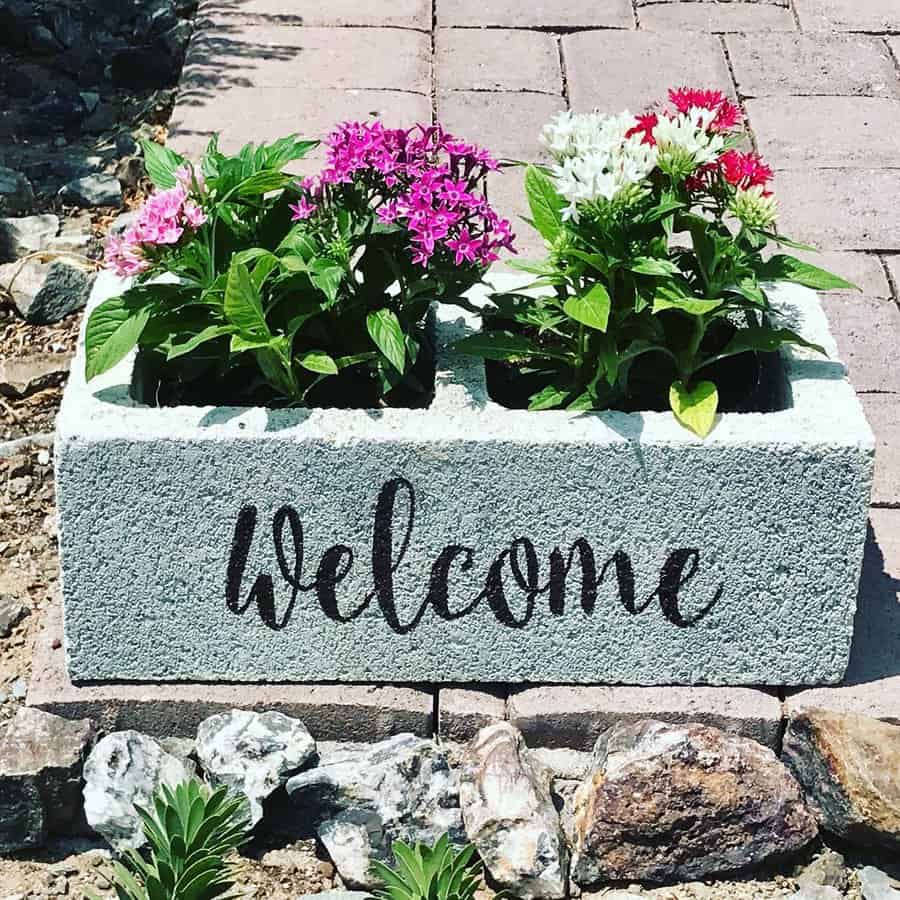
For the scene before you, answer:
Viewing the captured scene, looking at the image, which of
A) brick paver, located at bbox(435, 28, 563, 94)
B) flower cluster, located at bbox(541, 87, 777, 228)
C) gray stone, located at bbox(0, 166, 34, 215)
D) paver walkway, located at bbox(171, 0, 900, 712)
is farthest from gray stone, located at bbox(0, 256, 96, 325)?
flower cluster, located at bbox(541, 87, 777, 228)

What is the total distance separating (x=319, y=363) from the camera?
2645 mm

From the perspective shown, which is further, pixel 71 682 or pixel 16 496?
pixel 16 496

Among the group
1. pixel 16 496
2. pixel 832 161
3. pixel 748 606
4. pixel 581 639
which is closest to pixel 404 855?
pixel 581 639

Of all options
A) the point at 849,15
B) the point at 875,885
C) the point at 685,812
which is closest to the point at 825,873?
the point at 875,885

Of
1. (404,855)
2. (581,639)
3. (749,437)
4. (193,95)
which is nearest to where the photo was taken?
(404,855)

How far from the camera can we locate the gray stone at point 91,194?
4586mm

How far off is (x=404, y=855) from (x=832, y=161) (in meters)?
2.75

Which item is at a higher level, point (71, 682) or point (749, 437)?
point (749, 437)

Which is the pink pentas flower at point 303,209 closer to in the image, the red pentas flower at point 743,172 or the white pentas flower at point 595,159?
the white pentas flower at point 595,159

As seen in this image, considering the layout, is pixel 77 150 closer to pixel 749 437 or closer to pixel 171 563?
pixel 171 563

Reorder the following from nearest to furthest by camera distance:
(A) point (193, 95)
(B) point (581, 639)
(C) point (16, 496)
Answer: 1. (B) point (581, 639)
2. (C) point (16, 496)
3. (A) point (193, 95)

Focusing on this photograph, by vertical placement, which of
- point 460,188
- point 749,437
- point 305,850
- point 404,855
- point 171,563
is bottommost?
point 305,850

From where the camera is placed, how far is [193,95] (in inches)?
192

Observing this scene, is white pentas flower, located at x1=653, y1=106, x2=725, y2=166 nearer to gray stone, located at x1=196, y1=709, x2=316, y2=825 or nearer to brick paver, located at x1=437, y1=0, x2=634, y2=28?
gray stone, located at x1=196, y1=709, x2=316, y2=825
